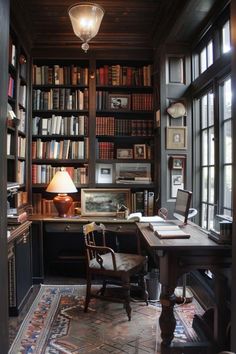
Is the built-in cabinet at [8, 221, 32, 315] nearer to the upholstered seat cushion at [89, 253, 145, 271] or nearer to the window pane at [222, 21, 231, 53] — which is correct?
the upholstered seat cushion at [89, 253, 145, 271]

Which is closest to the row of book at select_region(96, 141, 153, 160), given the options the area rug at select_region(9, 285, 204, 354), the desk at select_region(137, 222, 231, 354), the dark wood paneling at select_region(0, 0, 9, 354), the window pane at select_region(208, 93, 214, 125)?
the window pane at select_region(208, 93, 214, 125)

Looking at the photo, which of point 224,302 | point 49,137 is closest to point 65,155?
point 49,137

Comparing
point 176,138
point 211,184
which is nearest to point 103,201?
point 176,138

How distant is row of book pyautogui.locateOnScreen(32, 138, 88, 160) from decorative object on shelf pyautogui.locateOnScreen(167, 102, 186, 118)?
111 centimetres

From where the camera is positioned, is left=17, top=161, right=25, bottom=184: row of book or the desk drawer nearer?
left=17, top=161, right=25, bottom=184: row of book

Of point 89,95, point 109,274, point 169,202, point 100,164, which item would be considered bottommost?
point 109,274

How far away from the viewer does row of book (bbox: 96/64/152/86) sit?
4.26m

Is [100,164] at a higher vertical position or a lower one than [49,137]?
lower

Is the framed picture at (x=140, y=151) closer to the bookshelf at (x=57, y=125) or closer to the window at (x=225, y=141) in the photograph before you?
the bookshelf at (x=57, y=125)

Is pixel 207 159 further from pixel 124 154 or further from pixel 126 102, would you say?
pixel 126 102

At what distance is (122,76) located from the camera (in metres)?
4.29

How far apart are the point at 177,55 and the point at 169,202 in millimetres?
1693

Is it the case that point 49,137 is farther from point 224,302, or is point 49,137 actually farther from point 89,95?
point 224,302

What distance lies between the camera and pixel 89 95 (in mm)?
4234
